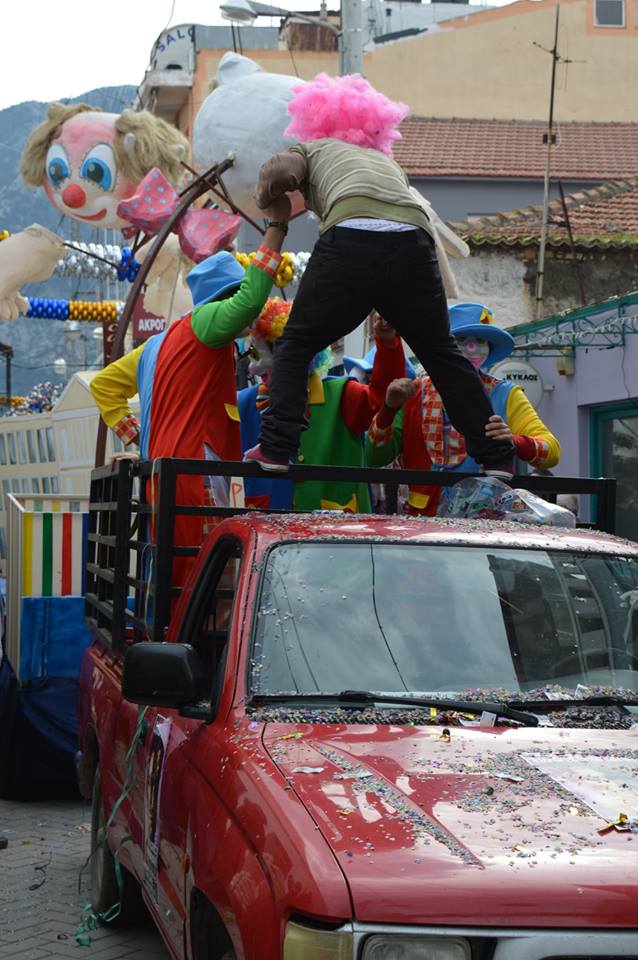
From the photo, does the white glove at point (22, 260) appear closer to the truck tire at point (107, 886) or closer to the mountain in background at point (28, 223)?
the truck tire at point (107, 886)

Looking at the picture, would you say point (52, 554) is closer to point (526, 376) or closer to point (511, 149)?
point (526, 376)

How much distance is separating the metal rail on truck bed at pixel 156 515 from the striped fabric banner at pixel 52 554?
5.71ft

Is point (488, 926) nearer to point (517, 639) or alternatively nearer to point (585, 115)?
point (517, 639)

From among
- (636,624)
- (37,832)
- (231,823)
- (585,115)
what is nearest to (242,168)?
(37,832)

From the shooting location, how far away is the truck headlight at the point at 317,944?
247cm

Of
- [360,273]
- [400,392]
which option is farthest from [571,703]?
[400,392]

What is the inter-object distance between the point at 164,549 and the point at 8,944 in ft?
5.73

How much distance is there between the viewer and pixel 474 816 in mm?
2779

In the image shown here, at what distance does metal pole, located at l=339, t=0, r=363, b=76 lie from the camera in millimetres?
12938

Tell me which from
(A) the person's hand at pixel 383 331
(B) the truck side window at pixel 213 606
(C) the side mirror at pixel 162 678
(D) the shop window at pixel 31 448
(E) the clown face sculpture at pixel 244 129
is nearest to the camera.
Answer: (C) the side mirror at pixel 162 678

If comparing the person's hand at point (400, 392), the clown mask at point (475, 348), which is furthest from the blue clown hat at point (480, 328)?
the person's hand at point (400, 392)

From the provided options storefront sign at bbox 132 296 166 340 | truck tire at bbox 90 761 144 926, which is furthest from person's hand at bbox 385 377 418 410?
storefront sign at bbox 132 296 166 340

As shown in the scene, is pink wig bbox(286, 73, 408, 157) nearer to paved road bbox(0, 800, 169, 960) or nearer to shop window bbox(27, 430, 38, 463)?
paved road bbox(0, 800, 169, 960)

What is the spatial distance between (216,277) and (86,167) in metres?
8.98
